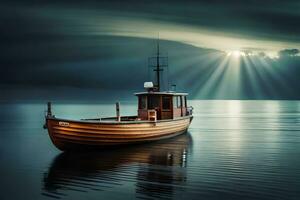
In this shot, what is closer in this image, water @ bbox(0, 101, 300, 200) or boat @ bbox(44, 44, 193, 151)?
water @ bbox(0, 101, 300, 200)

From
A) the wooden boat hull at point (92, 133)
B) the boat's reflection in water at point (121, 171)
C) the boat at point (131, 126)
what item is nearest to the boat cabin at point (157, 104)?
the boat at point (131, 126)

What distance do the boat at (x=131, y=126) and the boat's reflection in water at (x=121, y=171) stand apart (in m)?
0.89

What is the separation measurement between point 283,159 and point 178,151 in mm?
7291

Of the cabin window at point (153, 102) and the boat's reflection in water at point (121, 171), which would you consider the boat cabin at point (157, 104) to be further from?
the boat's reflection in water at point (121, 171)

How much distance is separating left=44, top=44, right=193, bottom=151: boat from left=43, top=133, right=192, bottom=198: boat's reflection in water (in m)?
0.89

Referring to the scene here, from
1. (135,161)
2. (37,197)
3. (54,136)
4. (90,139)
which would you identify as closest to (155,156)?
(135,161)

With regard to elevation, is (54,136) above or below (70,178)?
above

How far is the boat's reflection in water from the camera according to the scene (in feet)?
50.0

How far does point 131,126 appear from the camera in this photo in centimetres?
2478

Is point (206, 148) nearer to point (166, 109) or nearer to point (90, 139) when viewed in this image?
point (166, 109)

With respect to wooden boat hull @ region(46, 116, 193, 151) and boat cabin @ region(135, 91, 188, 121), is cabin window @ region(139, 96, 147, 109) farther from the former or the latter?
wooden boat hull @ region(46, 116, 193, 151)

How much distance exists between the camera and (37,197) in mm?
14234

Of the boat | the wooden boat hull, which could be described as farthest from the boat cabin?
the wooden boat hull

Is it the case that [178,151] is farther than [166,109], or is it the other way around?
[166,109]
